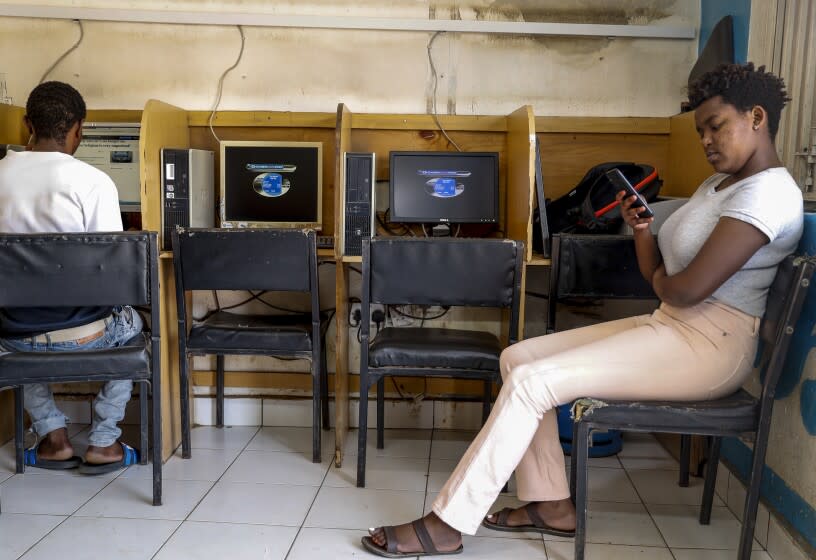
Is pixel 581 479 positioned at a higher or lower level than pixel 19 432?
higher

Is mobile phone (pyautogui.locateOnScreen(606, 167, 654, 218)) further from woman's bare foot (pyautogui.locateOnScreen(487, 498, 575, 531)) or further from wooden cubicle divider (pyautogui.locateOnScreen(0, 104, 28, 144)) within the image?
wooden cubicle divider (pyautogui.locateOnScreen(0, 104, 28, 144))

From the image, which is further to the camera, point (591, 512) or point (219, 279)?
point (219, 279)

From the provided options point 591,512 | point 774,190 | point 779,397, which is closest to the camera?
point 774,190

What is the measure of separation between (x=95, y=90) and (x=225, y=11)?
2.16 ft

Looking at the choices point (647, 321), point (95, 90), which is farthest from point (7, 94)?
point (647, 321)

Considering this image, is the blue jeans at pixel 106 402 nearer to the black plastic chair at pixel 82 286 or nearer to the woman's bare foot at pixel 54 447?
the woman's bare foot at pixel 54 447

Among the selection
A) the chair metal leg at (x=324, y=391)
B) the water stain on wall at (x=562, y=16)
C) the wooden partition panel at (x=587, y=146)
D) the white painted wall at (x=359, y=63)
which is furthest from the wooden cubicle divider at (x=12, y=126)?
the wooden partition panel at (x=587, y=146)

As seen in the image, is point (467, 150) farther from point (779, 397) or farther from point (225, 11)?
point (779, 397)

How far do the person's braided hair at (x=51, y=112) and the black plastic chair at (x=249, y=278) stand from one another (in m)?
0.48

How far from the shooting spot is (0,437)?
9.49 feet

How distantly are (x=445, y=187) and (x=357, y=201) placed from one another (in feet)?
1.45

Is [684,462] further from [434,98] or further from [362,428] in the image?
[434,98]

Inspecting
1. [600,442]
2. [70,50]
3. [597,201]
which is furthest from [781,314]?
[70,50]

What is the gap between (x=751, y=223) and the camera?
1722 millimetres
